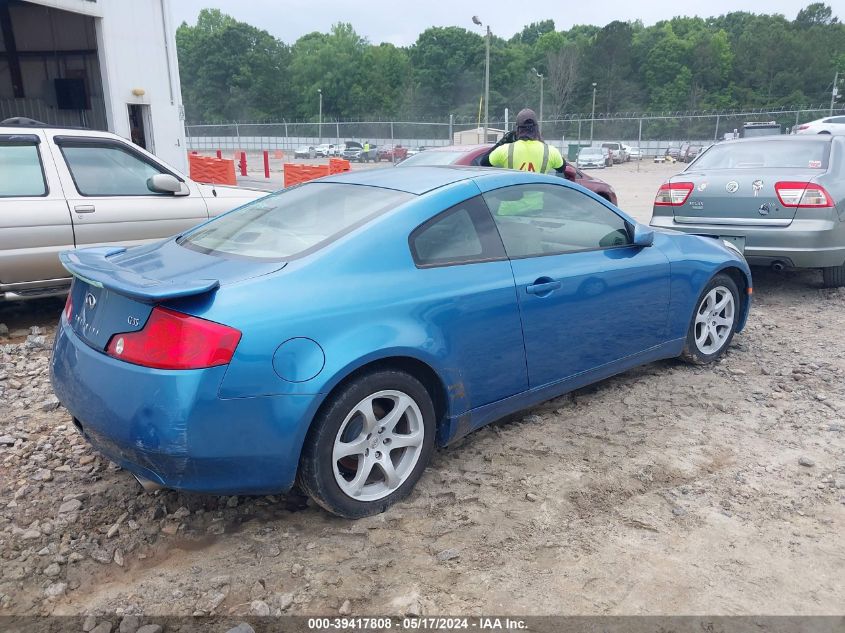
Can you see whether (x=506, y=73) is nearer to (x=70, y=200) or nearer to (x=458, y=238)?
(x=70, y=200)

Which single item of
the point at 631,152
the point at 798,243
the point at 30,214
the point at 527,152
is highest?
the point at 527,152

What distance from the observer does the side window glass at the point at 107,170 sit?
5887 millimetres

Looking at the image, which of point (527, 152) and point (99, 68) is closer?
point (527, 152)

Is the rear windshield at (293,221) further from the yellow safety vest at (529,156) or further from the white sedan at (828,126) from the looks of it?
the white sedan at (828,126)

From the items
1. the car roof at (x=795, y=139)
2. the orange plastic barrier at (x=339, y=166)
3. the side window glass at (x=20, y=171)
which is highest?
the car roof at (x=795, y=139)

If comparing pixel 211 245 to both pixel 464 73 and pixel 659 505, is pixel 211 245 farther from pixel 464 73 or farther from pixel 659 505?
pixel 464 73

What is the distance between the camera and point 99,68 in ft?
53.6

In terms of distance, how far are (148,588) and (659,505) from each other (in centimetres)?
218

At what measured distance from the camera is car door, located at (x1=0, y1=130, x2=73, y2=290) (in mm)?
5398

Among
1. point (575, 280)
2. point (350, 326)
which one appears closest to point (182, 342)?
point (350, 326)

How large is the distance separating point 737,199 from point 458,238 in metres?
4.41

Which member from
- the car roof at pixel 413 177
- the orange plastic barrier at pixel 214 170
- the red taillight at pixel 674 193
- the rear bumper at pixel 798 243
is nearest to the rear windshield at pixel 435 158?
the red taillight at pixel 674 193

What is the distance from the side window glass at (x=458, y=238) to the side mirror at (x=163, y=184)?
388 centimetres

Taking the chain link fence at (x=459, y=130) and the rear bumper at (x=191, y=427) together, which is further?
the chain link fence at (x=459, y=130)
